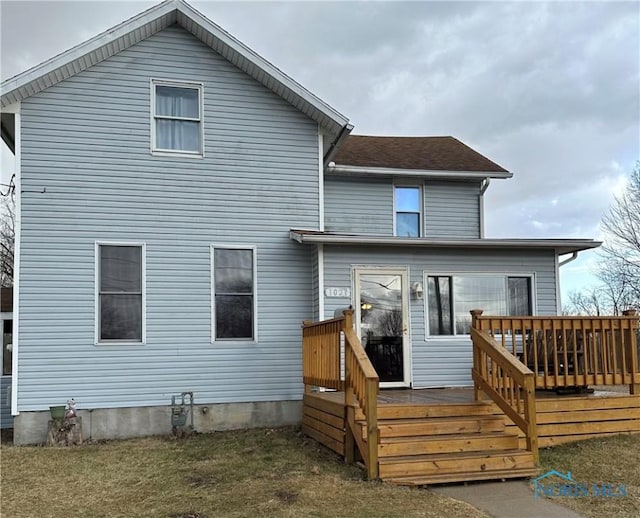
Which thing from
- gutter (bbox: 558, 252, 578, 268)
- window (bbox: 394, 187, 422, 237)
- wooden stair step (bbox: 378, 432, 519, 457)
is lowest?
wooden stair step (bbox: 378, 432, 519, 457)

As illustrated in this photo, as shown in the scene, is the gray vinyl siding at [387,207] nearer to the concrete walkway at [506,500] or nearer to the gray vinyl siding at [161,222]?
the gray vinyl siding at [161,222]

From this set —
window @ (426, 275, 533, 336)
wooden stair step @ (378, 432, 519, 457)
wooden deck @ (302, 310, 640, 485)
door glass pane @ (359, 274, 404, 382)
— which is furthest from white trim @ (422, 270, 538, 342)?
wooden stair step @ (378, 432, 519, 457)

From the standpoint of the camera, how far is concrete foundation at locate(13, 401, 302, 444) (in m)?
8.58

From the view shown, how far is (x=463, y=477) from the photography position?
604 cm

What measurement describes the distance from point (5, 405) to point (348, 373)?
625cm

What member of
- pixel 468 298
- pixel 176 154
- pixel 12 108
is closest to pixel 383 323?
pixel 468 298

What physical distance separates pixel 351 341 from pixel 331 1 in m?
10.2

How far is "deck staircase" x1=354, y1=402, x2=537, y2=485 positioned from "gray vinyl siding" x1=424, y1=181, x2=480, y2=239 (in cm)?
571

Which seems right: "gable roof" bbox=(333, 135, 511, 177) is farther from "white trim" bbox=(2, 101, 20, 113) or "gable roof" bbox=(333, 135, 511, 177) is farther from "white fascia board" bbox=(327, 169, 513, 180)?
"white trim" bbox=(2, 101, 20, 113)

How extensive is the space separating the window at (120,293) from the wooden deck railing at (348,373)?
8.66ft

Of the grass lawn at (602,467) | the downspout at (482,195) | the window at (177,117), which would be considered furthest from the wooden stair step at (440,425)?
Answer: the downspout at (482,195)

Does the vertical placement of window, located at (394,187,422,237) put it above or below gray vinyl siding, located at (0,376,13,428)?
above

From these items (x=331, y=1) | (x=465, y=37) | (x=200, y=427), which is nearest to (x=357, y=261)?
(x=200, y=427)

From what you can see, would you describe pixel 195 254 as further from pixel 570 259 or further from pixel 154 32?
Result: pixel 570 259
